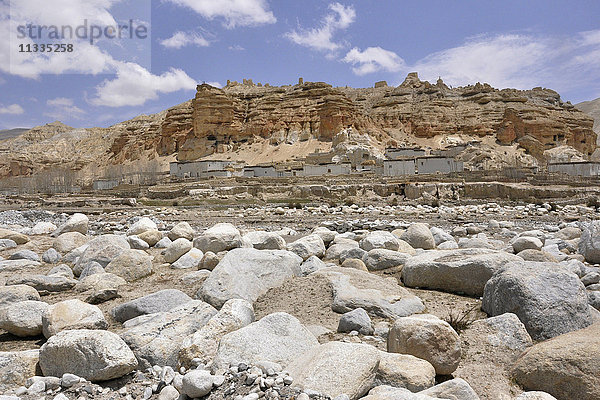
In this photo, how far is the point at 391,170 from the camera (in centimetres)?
4909

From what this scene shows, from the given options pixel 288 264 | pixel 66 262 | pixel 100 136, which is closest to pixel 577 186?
pixel 288 264

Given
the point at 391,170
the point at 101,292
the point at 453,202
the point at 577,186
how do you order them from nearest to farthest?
the point at 101,292
the point at 453,202
the point at 577,186
the point at 391,170

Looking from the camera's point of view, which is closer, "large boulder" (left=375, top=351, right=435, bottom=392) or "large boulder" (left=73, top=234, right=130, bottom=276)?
"large boulder" (left=375, top=351, right=435, bottom=392)

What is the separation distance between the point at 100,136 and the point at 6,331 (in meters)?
140

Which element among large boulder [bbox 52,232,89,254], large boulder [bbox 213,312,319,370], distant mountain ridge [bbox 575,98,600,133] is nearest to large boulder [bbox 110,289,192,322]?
large boulder [bbox 213,312,319,370]

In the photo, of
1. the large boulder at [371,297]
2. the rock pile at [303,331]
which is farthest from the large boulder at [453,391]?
the large boulder at [371,297]

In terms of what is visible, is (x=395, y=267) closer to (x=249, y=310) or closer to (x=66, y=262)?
(x=249, y=310)

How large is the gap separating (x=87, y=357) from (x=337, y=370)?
6.98 ft

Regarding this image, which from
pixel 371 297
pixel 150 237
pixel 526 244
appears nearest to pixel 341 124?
pixel 150 237

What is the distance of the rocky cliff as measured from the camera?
77.9 meters

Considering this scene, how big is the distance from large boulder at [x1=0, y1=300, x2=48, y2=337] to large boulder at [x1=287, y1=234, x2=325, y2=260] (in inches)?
182

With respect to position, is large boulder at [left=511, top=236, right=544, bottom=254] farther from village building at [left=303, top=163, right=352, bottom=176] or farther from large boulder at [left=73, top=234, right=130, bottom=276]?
village building at [left=303, top=163, right=352, bottom=176]

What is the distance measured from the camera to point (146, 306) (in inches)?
181

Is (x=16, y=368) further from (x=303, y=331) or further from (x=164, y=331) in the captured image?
(x=303, y=331)
